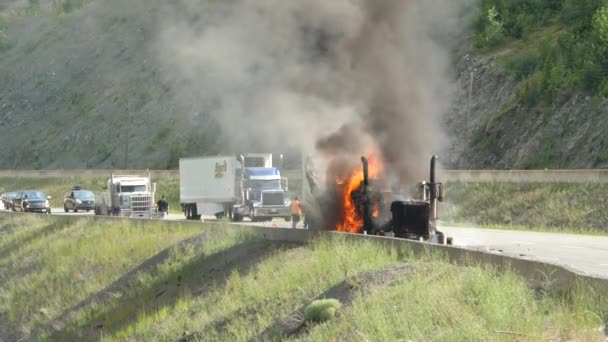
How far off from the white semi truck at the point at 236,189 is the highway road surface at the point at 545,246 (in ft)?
39.6

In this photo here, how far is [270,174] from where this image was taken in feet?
180

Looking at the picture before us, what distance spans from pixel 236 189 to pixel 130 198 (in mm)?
7834

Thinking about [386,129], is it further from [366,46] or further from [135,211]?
[135,211]

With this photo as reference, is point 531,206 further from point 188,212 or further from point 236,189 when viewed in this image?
point 188,212

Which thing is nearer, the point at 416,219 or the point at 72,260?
the point at 416,219

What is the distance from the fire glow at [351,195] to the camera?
29.7m

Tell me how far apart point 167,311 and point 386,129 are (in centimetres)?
800

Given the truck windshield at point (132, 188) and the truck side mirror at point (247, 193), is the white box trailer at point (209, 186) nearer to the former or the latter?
the truck side mirror at point (247, 193)

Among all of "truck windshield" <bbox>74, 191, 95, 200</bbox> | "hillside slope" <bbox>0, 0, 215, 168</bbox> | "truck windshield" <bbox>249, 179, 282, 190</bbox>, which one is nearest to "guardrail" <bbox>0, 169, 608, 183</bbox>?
"truck windshield" <bbox>249, 179, 282, 190</bbox>

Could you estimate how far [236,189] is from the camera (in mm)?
55844

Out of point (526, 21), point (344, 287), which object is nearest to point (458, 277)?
point (344, 287)

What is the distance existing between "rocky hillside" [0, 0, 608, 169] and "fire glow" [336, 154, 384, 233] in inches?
1226

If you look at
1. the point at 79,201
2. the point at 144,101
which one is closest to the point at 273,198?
the point at 79,201

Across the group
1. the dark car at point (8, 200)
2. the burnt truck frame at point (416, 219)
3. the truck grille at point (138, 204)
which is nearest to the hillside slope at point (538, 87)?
the truck grille at point (138, 204)
